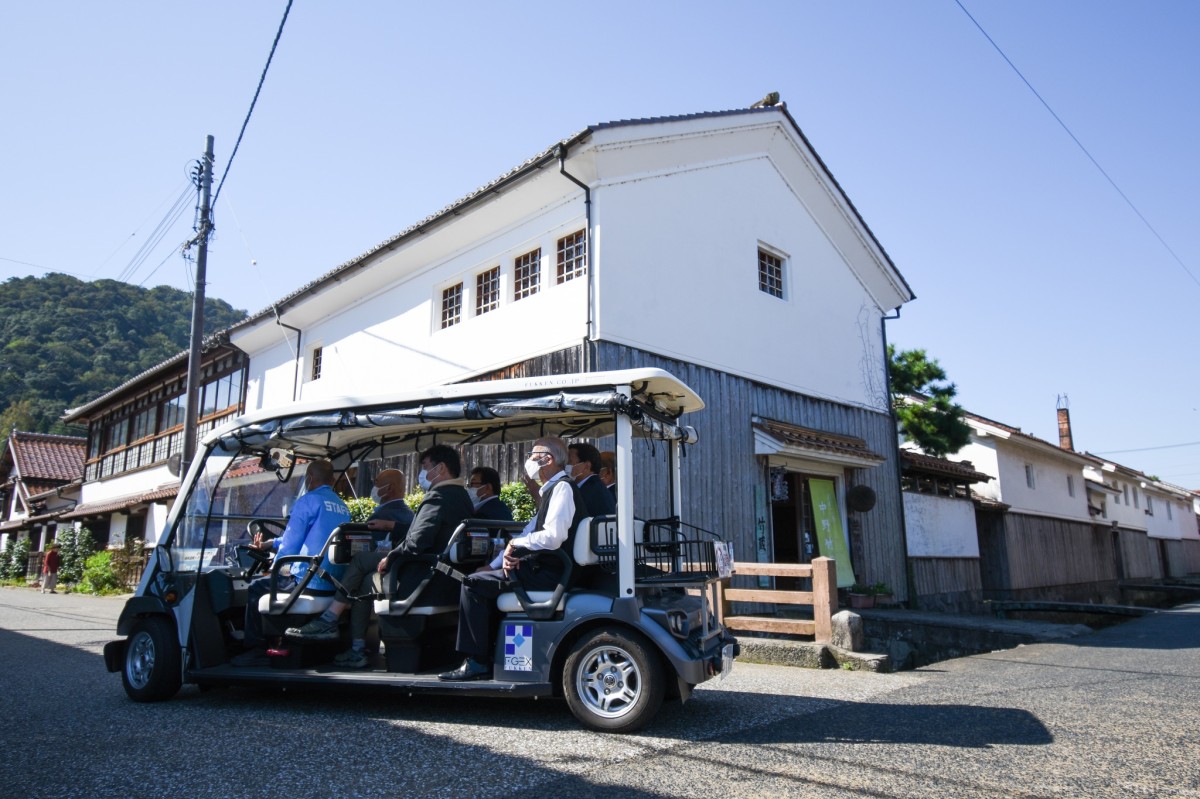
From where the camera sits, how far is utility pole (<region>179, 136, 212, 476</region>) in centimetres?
1436

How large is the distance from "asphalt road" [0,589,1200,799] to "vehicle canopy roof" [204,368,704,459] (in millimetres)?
2067

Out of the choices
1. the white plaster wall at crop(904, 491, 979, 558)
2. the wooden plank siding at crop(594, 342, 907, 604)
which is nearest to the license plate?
the wooden plank siding at crop(594, 342, 907, 604)

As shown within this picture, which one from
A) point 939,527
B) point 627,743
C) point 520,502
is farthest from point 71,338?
point 627,743

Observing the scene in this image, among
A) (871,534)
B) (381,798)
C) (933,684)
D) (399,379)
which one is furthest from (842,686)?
(399,379)

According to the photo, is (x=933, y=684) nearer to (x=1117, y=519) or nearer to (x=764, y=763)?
(x=764, y=763)

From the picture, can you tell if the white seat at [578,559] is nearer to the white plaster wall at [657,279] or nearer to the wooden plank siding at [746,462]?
the white plaster wall at [657,279]

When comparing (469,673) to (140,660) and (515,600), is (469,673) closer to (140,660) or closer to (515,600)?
(515,600)

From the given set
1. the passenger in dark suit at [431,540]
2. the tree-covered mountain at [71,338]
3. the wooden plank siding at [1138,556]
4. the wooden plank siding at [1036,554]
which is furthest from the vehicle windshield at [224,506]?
the tree-covered mountain at [71,338]

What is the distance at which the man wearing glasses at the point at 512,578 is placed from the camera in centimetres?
526

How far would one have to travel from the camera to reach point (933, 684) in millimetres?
7348

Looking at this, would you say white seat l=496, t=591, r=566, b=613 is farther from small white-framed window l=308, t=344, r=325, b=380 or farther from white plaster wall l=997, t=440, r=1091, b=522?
white plaster wall l=997, t=440, r=1091, b=522

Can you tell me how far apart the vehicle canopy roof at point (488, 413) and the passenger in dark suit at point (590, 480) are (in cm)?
31

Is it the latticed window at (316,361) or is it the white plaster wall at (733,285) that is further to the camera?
the latticed window at (316,361)

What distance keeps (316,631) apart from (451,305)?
32.1ft
